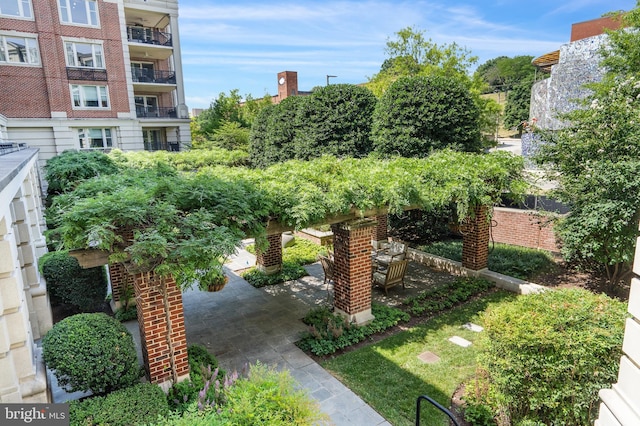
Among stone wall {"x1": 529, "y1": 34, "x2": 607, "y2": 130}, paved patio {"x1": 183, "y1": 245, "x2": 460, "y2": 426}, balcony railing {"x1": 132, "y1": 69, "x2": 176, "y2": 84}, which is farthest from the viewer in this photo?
balcony railing {"x1": 132, "y1": 69, "x2": 176, "y2": 84}

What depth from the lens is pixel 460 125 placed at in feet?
43.4

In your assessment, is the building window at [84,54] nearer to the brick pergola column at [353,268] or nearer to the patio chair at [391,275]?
the brick pergola column at [353,268]

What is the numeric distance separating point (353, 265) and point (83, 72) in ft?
→ 75.1

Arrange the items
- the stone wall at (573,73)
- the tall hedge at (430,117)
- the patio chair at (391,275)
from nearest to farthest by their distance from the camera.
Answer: the patio chair at (391,275)
the tall hedge at (430,117)
the stone wall at (573,73)

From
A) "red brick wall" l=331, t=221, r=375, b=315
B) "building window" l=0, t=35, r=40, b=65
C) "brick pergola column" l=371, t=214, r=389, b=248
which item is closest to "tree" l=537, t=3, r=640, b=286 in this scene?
"red brick wall" l=331, t=221, r=375, b=315

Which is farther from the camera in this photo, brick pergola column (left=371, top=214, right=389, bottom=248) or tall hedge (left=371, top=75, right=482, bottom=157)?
brick pergola column (left=371, top=214, right=389, bottom=248)

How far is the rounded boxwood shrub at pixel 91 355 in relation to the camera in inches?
174

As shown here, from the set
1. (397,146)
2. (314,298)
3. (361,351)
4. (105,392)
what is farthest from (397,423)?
(397,146)

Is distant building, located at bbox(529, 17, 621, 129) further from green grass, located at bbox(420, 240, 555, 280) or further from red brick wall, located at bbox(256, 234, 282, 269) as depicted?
red brick wall, located at bbox(256, 234, 282, 269)

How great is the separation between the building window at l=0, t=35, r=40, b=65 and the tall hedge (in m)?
20.6

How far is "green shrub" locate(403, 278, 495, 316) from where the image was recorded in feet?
29.0

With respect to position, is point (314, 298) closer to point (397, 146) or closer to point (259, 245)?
point (259, 245)

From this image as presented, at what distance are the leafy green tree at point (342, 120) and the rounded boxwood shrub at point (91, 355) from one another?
12.4 m

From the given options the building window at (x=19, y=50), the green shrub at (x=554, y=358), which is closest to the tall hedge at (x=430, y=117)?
the green shrub at (x=554, y=358)
